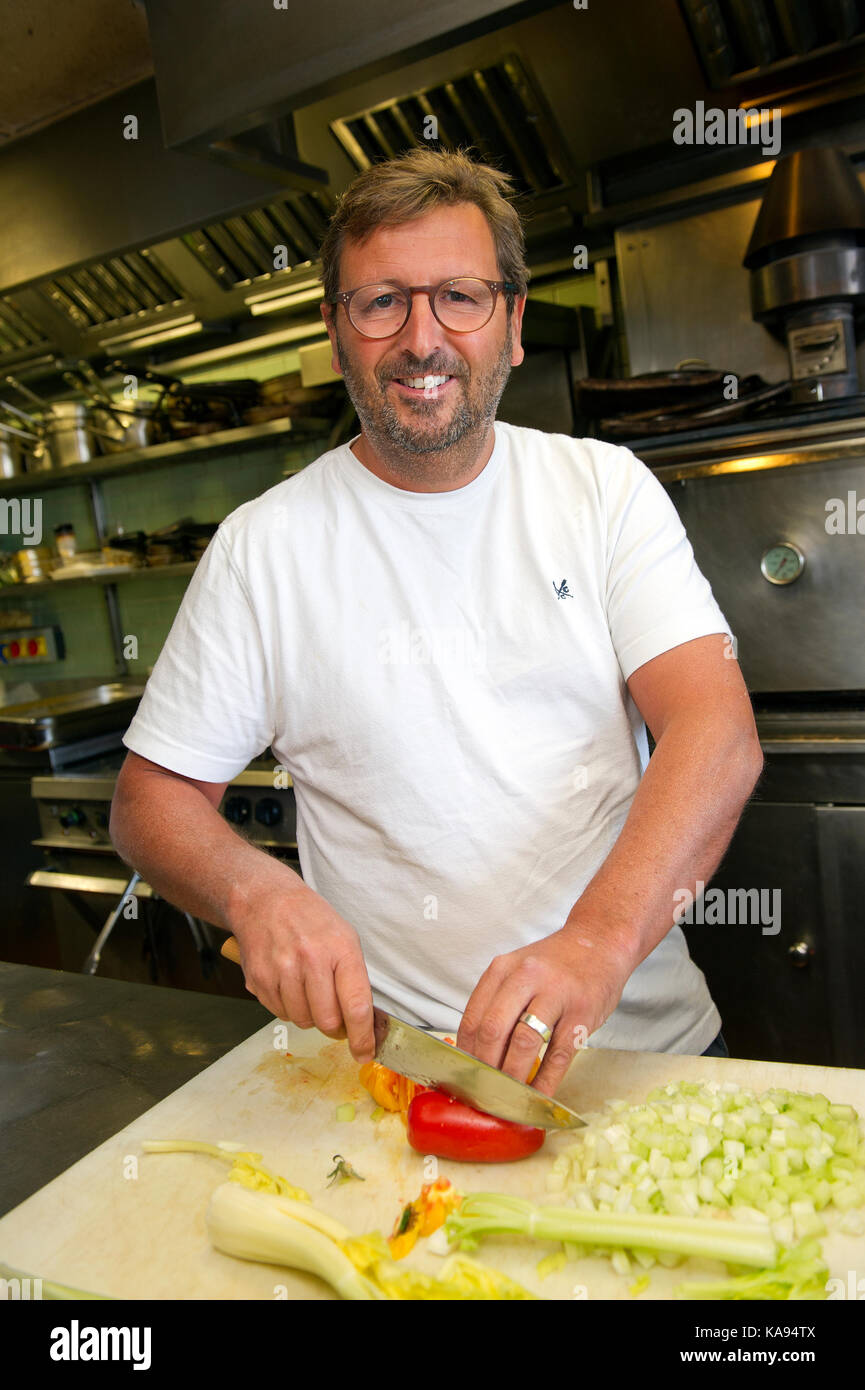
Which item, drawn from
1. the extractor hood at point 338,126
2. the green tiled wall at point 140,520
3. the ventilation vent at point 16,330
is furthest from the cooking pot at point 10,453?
A: the extractor hood at point 338,126

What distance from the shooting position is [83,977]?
63.1 inches

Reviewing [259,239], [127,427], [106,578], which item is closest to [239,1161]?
[259,239]

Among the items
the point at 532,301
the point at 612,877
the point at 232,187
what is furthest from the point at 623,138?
the point at 612,877

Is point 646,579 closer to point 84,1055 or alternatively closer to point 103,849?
point 84,1055

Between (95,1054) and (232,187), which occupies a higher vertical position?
(232,187)

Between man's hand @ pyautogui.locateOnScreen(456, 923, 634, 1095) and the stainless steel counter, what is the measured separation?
464mm

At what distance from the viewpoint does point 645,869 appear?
113 cm

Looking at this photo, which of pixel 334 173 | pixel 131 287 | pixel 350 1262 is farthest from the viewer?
pixel 131 287

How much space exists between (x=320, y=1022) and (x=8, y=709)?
2.97 m

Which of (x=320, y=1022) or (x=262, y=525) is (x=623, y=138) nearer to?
(x=262, y=525)

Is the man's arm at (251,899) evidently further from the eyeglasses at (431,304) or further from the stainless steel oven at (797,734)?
the stainless steel oven at (797,734)

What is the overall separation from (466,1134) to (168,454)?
344 centimetres

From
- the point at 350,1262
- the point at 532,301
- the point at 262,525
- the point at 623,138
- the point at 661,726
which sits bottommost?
the point at 350,1262

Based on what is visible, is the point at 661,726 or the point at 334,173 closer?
the point at 661,726
